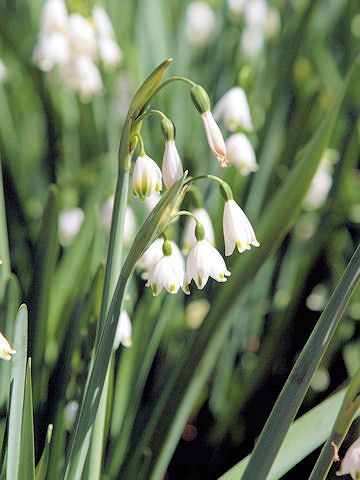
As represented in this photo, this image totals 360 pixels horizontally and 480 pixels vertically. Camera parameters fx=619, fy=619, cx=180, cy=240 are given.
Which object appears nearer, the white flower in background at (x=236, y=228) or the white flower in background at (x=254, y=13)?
the white flower in background at (x=236, y=228)

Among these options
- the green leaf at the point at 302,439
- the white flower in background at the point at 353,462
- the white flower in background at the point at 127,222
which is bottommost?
the green leaf at the point at 302,439

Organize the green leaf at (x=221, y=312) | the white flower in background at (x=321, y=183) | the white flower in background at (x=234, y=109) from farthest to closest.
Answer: the white flower in background at (x=321, y=183) < the white flower in background at (x=234, y=109) < the green leaf at (x=221, y=312)

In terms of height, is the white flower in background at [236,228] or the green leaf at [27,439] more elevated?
the white flower in background at [236,228]

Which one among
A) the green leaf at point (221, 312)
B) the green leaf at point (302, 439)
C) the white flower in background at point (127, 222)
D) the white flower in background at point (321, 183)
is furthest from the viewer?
the white flower in background at point (321, 183)

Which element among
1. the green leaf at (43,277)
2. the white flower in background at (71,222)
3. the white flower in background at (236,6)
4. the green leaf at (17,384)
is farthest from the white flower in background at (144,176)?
the white flower in background at (236,6)

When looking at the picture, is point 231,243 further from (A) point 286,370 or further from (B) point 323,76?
(B) point 323,76

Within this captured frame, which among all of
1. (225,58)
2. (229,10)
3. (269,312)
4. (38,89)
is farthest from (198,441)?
(229,10)

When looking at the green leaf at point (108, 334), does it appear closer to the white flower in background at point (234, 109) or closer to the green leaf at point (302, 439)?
the green leaf at point (302, 439)
